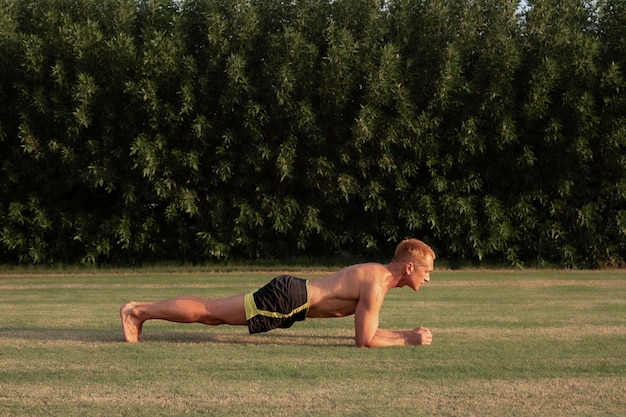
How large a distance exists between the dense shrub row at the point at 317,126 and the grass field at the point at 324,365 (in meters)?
6.09

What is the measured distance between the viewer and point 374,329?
7020mm

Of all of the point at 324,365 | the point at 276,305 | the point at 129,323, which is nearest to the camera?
the point at 324,365

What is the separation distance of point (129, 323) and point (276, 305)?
128cm

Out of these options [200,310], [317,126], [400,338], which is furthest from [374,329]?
[317,126]

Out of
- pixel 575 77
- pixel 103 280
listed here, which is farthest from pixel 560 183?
pixel 103 280

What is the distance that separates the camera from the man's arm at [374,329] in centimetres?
693

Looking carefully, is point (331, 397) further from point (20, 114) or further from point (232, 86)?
point (20, 114)

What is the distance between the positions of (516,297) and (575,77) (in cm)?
609

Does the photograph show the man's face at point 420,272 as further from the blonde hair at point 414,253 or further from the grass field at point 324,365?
the grass field at point 324,365

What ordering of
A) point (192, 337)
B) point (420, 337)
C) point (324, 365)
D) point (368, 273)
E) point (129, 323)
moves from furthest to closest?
point (192, 337)
point (129, 323)
point (420, 337)
point (368, 273)
point (324, 365)

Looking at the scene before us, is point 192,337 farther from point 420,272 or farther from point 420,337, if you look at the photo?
point 420,272

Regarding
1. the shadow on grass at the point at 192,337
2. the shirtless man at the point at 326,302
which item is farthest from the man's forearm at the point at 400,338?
the shadow on grass at the point at 192,337

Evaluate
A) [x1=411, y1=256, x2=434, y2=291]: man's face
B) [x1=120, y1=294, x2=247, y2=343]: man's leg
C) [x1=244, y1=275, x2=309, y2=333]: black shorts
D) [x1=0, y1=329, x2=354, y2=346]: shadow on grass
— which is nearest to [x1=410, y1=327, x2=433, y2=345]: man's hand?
[x1=411, y1=256, x2=434, y2=291]: man's face

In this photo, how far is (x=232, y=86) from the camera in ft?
53.8
